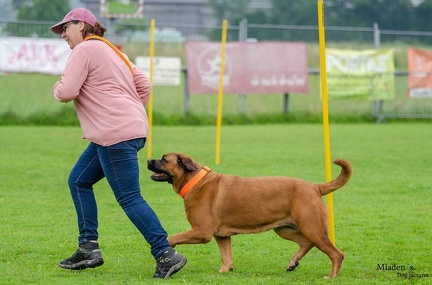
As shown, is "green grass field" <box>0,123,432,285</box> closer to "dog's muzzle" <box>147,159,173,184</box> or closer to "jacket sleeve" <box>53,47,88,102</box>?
"dog's muzzle" <box>147,159,173,184</box>

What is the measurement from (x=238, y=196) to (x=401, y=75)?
698 inches

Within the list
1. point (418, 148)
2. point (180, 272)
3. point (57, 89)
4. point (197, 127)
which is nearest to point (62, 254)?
point (180, 272)

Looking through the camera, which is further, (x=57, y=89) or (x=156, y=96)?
(x=156, y=96)

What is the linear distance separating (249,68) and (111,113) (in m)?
16.2

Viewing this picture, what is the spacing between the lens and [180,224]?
8656mm

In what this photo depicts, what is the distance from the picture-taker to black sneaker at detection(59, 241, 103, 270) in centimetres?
649

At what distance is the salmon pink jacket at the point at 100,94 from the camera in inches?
239

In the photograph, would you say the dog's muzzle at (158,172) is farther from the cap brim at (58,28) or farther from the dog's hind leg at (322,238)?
the cap brim at (58,28)

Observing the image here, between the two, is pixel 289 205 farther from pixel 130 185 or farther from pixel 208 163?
pixel 208 163

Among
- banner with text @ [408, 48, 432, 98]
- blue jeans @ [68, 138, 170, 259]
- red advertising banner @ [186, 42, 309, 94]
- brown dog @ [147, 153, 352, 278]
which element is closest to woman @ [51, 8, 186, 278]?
blue jeans @ [68, 138, 170, 259]

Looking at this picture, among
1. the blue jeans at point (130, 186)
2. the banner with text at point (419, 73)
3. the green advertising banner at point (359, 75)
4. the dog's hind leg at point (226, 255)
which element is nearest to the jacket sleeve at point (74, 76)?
the blue jeans at point (130, 186)

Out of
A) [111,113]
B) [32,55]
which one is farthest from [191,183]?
[32,55]

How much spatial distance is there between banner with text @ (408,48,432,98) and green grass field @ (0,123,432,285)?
518cm

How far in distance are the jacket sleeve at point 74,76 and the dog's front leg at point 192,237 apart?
1256 mm
